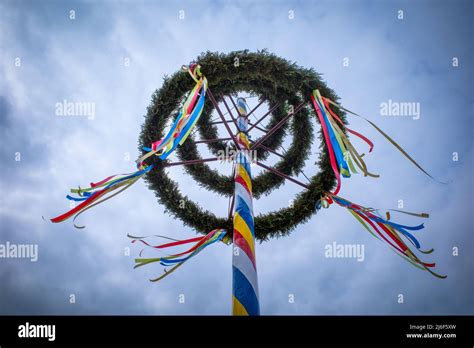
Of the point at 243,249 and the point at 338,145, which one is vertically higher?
the point at 338,145

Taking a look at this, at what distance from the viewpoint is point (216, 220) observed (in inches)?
216

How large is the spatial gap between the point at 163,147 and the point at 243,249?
62.7 inches

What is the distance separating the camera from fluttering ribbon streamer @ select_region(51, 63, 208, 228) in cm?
405

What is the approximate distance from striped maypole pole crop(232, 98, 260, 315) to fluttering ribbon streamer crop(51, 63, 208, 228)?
1035mm

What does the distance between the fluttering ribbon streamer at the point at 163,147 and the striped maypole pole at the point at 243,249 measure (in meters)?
1.03

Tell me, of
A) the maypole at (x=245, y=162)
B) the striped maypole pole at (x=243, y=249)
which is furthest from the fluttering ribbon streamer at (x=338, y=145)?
the striped maypole pole at (x=243, y=249)

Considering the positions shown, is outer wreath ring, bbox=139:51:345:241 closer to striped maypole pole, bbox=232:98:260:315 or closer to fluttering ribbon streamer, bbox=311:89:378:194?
fluttering ribbon streamer, bbox=311:89:378:194

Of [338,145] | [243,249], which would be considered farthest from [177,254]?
[338,145]

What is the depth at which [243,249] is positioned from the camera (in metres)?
4.11

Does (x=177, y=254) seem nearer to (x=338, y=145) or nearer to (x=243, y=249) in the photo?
(x=243, y=249)
